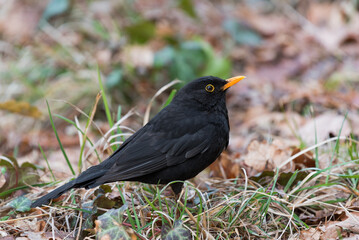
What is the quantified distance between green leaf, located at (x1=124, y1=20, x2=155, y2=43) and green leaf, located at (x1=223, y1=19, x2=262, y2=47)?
1.59 metres

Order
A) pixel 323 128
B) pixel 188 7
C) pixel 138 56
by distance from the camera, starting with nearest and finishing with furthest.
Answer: pixel 323 128
pixel 138 56
pixel 188 7

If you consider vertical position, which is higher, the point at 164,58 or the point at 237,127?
the point at 164,58

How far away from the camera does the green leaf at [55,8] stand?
25.6 feet

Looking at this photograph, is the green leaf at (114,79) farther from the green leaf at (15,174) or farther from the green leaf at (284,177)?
the green leaf at (284,177)

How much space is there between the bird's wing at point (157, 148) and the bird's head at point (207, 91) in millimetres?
282

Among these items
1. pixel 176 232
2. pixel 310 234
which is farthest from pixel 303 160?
pixel 176 232

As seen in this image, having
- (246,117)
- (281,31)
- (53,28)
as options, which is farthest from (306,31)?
(53,28)

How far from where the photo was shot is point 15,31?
784 cm

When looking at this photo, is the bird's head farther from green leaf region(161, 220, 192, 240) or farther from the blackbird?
green leaf region(161, 220, 192, 240)

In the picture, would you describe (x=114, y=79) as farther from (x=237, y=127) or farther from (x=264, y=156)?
(x=264, y=156)

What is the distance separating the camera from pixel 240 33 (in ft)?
25.7

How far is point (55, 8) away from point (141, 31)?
1.92m

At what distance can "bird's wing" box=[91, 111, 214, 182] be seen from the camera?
3324mm

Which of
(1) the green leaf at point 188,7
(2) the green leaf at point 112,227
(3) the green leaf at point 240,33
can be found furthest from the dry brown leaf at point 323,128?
(1) the green leaf at point 188,7
